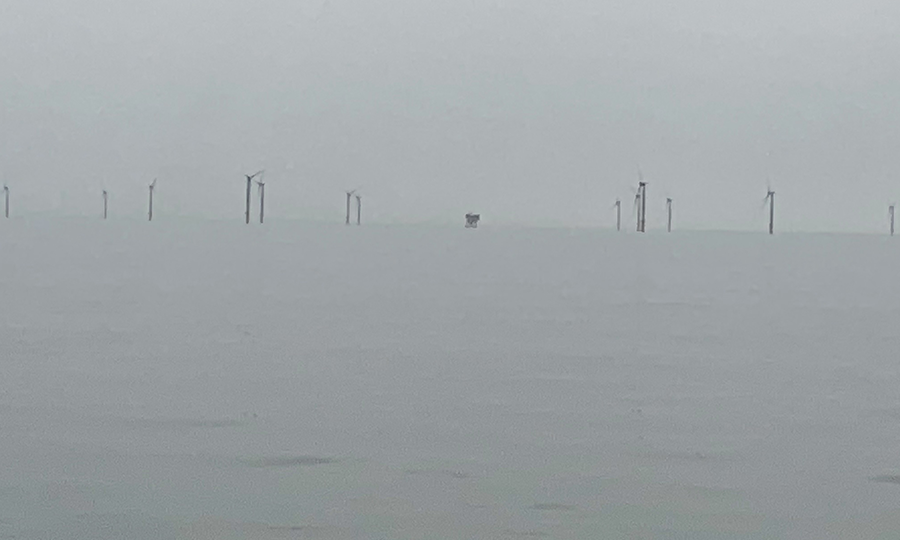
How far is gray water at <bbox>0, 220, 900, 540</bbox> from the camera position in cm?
1476

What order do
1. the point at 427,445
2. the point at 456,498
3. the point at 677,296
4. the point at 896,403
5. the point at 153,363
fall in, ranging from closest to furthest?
the point at 456,498, the point at 427,445, the point at 896,403, the point at 153,363, the point at 677,296

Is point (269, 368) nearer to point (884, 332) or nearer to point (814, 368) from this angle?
point (814, 368)

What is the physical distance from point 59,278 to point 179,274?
656cm

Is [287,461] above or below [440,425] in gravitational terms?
below

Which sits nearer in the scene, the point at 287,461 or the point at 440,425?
the point at 287,461

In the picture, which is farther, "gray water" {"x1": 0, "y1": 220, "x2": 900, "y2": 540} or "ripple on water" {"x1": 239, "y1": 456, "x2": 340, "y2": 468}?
"ripple on water" {"x1": 239, "y1": 456, "x2": 340, "y2": 468}

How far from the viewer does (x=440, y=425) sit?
66.6ft

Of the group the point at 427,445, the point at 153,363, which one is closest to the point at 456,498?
the point at 427,445

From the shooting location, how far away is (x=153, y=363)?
27297mm

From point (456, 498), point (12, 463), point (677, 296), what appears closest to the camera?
point (456, 498)

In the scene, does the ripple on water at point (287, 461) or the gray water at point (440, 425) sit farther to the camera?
the ripple on water at point (287, 461)

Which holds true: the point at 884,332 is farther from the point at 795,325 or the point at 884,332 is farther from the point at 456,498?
the point at 456,498

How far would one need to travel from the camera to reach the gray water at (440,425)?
1476cm

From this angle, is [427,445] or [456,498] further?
[427,445]
